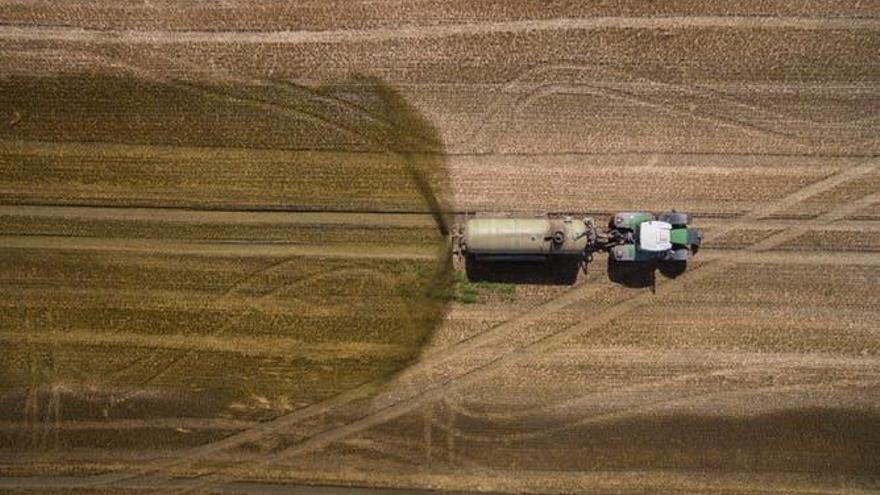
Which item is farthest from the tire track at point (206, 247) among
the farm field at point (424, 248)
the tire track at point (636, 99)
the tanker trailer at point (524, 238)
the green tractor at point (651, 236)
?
the green tractor at point (651, 236)

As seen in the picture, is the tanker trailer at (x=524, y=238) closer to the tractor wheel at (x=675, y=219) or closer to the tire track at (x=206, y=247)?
the tire track at (x=206, y=247)

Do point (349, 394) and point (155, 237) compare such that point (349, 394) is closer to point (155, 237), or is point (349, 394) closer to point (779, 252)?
point (155, 237)

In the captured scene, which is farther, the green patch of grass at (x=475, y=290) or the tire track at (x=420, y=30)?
the green patch of grass at (x=475, y=290)

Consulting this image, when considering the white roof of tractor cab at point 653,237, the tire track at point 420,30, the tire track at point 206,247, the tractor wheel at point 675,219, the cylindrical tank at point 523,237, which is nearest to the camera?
the cylindrical tank at point 523,237

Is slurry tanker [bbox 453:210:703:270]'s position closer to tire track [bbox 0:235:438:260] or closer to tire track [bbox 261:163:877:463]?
tire track [bbox 261:163:877:463]

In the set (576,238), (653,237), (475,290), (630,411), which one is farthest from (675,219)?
(475,290)

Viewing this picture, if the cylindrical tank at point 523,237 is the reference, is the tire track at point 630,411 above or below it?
below

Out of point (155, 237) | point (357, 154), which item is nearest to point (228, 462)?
point (155, 237)
